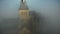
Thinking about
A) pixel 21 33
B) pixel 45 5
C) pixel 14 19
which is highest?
pixel 45 5

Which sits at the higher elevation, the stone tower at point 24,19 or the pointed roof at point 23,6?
the pointed roof at point 23,6

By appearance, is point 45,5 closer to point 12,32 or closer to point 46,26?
point 46,26

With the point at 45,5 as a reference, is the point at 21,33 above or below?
below

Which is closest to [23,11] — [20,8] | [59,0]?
[20,8]

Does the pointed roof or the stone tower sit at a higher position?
the pointed roof

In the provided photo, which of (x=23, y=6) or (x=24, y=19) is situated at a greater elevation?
(x=23, y=6)

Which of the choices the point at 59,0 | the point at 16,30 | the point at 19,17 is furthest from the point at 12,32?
the point at 59,0

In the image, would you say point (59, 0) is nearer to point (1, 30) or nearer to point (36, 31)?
point (36, 31)

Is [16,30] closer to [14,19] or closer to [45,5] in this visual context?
[14,19]

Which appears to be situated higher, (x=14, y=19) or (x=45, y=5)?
(x=45, y=5)
